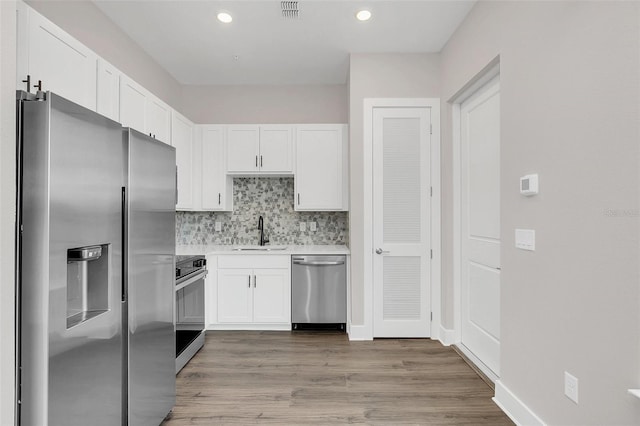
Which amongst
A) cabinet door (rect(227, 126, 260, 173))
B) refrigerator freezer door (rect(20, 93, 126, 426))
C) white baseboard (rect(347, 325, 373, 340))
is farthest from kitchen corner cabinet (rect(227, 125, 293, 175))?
refrigerator freezer door (rect(20, 93, 126, 426))

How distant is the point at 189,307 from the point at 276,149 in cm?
196

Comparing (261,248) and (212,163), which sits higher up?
(212,163)

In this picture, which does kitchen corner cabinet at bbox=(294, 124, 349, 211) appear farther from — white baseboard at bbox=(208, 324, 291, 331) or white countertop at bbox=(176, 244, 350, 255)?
white baseboard at bbox=(208, 324, 291, 331)

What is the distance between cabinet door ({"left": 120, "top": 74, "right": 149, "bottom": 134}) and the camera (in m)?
2.46

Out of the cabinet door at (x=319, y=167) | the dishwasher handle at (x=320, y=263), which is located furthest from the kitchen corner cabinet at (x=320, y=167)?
the dishwasher handle at (x=320, y=263)

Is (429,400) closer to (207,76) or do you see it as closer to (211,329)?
(211,329)

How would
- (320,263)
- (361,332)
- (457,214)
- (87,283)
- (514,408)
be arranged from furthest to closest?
(320,263), (361,332), (457,214), (514,408), (87,283)

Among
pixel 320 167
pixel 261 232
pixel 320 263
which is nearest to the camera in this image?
pixel 320 263

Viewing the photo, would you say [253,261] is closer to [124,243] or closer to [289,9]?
[124,243]

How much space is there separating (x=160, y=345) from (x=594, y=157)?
7.86 feet

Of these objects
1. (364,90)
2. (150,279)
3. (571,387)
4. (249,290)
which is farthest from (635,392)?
(249,290)

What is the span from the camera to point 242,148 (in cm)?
398

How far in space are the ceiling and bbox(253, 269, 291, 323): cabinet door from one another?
229cm

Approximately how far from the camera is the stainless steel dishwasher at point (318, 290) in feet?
11.9
